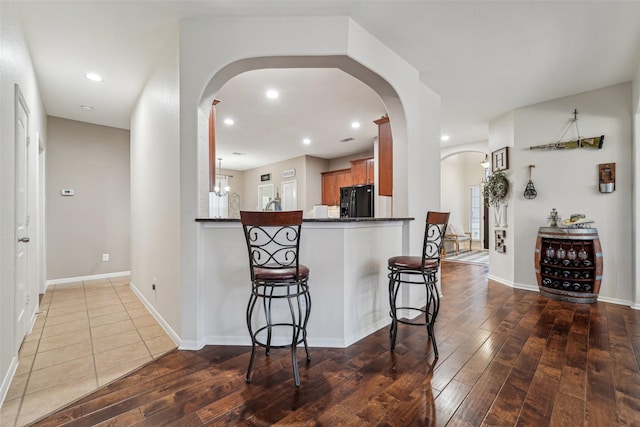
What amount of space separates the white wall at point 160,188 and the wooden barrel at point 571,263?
4.21 m

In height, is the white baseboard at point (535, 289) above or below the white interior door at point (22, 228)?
below

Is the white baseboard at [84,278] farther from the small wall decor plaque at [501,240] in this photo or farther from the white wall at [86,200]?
the small wall decor plaque at [501,240]

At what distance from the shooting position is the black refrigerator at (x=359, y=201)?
219 inches

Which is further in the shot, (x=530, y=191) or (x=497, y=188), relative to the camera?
(x=497, y=188)

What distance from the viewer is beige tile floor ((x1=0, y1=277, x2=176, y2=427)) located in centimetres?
168

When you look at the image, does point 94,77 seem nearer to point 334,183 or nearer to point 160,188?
point 160,188

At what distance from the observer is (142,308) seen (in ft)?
10.9

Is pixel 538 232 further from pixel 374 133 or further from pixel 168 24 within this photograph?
pixel 168 24

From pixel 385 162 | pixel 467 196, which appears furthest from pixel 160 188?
pixel 467 196

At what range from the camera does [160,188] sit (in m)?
2.75

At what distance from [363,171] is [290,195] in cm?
252

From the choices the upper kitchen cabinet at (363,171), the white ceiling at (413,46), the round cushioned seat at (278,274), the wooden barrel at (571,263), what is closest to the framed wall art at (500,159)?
the white ceiling at (413,46)

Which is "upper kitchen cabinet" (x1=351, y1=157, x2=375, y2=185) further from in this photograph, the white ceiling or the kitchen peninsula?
the kitchen peninsula

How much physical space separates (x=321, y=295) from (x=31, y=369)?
6.78 feet
